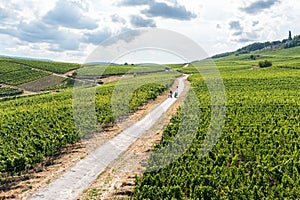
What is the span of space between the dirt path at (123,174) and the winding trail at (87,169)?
0.37 m

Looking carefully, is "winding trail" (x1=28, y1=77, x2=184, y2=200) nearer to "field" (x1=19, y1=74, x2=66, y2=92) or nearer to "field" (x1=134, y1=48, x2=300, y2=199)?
"field" (x1=134, y1=48, x2=300, y2=199)

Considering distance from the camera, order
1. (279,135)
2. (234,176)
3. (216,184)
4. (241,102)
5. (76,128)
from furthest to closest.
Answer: (241,102) < (76,128) < (279,135) < (234,176) < (216,184)

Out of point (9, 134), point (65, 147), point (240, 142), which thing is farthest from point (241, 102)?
point (9, 134)

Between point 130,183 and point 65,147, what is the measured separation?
26.4ft

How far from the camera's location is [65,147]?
22.7 metres

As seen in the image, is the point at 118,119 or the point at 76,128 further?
the point at 118,119

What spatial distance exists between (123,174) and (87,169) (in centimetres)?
211

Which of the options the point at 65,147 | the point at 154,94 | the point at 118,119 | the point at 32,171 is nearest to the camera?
the point at 32,171

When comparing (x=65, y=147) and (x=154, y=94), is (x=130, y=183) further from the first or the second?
(x=154, y=94)

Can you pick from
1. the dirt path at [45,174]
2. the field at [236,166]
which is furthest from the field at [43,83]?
the field at [236,166]

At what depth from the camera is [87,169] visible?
1819 cm

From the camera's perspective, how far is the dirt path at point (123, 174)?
589 inches

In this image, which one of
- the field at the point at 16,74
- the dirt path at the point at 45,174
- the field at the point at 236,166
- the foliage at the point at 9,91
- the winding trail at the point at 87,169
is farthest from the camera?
the field at the point at 16,74

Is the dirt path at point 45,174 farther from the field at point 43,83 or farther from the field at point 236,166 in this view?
the field at point 43,83
